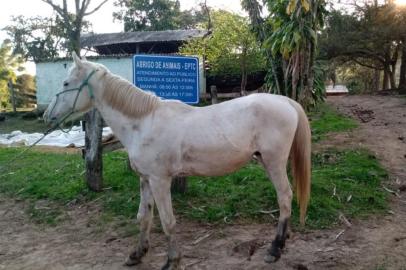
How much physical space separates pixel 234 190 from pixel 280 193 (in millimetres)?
1980

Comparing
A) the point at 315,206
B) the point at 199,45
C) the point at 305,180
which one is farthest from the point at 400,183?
the point at 199,45

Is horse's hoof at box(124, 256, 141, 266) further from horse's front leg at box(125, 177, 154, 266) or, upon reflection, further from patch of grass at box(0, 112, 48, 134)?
patch of grass at box(0, 112, 48, 134)

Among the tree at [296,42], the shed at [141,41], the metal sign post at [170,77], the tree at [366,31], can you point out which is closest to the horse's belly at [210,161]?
the metal sign post at [170,77]

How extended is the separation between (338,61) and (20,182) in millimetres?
25401

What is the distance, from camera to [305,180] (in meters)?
4.21

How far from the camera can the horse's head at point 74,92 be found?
13.1 ft

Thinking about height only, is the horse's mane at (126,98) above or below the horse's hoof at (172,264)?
above

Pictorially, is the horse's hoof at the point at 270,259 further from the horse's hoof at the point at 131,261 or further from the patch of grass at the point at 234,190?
the horse's hoof at the point at 131,261

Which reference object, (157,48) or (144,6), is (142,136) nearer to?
(157,48)

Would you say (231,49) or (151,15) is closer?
(231,49)

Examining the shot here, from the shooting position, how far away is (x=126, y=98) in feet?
13.1

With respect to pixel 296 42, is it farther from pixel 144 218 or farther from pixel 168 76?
pixel 144 218

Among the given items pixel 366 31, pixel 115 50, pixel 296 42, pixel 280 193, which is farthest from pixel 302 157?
pixel 115 50

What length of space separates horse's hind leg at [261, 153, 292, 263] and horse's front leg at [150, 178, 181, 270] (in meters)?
0.88
